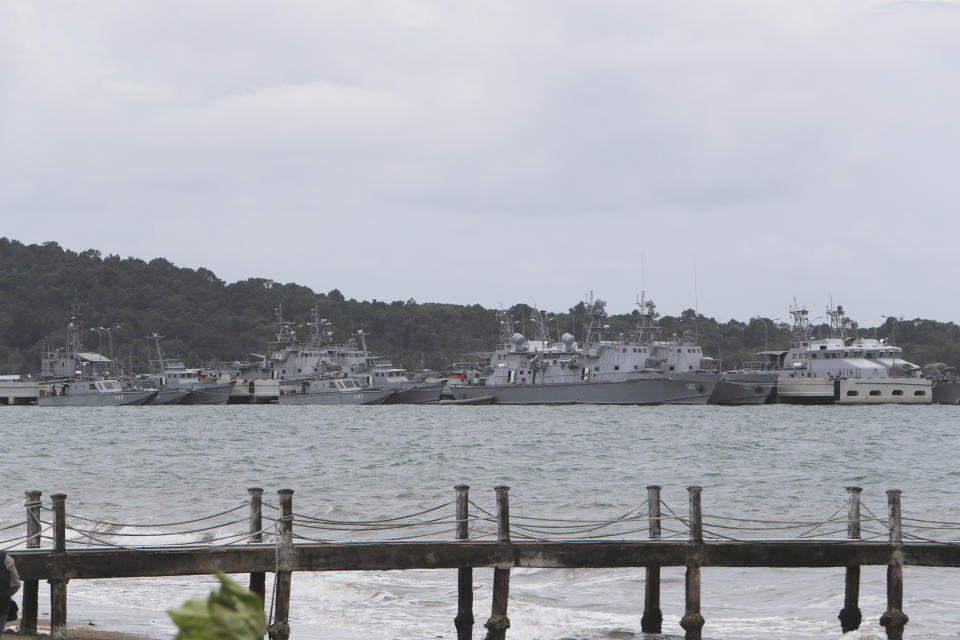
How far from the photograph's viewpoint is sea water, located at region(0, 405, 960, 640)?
698 inches

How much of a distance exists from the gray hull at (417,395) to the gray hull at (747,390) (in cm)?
2715

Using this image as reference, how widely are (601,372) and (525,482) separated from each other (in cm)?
6456

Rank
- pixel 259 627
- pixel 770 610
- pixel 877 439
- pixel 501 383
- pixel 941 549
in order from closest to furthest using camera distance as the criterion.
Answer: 1. pixel 259 627
2. pixel 941 549
3. pixel 770 610
4. pixel 877 439
5. pixel 501 383

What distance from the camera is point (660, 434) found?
212 ft

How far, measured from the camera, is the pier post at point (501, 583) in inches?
585

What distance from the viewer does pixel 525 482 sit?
127 ft

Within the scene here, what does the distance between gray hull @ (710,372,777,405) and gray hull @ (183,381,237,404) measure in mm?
51151

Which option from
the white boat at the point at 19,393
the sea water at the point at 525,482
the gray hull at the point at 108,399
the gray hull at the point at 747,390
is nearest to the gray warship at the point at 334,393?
the gray hull at the point at 108,399

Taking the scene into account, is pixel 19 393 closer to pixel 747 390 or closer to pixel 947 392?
pixel 747 390

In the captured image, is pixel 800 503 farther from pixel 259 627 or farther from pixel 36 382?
pixel 36 382

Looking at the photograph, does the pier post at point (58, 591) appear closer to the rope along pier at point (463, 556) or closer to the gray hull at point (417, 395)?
the rope along pier at point (463, 556)

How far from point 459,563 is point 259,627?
509 inches

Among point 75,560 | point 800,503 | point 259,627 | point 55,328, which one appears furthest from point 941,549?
point 55,328

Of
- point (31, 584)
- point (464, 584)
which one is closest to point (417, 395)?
point (464, 584)
